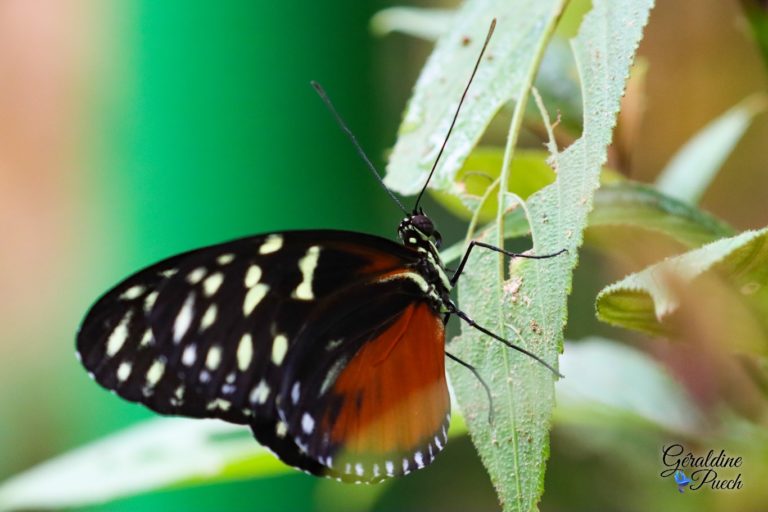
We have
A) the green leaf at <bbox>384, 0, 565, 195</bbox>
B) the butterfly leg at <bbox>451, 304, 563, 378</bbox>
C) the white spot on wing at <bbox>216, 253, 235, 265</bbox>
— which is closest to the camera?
the butterfly leg at <bbox>451, 304, 563, 378</bbox>

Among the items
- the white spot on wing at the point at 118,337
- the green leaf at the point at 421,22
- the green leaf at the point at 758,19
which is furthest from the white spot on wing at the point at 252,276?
the green leaf at the point at 758,19

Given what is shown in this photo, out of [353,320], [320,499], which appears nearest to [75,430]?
[320,499]

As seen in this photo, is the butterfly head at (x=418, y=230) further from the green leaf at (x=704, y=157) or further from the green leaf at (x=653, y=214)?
the green leaf at (x=704, y=157)

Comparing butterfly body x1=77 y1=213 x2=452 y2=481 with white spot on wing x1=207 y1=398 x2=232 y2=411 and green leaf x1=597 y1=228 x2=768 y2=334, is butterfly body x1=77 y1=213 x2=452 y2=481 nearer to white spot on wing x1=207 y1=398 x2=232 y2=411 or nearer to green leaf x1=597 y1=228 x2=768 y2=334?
white spot on wing x1=207 y1=398 x2=232 y2=411

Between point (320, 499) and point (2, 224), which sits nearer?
point (320, 499)

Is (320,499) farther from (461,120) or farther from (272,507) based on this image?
(461,120)

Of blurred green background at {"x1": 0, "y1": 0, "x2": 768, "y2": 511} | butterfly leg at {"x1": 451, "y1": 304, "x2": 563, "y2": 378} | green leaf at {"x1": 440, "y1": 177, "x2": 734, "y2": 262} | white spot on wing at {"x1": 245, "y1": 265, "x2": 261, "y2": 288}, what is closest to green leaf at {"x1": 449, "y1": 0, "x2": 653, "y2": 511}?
butterfly leg at {"x1": 451, "y1": 304, "x2": 563, "y2": 378}
